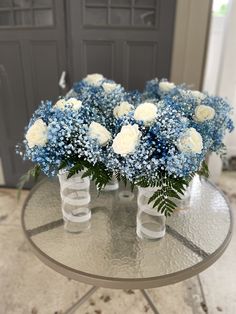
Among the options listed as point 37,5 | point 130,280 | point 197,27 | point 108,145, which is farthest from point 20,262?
point 197,27

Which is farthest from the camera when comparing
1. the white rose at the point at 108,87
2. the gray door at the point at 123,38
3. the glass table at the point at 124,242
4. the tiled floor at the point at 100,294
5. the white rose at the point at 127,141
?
the gray door at the point at 123,38

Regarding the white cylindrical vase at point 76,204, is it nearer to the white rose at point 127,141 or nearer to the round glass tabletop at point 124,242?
the round glass tabletop at point 124,242

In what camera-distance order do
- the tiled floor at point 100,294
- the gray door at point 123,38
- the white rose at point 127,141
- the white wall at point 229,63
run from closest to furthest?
the white rose at point 127,141 → the tiled floor at point 100,294 → the gray door at point 123,38 → the white wall at point 229,63

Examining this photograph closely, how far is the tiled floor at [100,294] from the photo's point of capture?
1.45 m

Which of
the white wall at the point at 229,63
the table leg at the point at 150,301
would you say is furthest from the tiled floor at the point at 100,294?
the white wall at the point at 229,63

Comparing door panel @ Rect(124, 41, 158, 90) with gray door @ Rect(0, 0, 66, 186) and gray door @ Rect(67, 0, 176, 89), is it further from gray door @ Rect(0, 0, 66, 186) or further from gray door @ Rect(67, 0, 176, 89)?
gray door @ Rect(0, 0, 66, 186)

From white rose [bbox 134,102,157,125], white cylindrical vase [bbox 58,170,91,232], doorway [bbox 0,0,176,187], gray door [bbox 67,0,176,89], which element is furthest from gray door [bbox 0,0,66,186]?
white rose [bbox 134,102,157,125]

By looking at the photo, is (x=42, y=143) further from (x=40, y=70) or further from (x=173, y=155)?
(x=40, y=70)

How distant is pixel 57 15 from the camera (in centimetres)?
184

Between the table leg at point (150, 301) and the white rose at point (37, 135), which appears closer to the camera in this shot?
the white rose at point (37, 135)

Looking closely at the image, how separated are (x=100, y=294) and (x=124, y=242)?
574 mm

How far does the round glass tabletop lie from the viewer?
99cm

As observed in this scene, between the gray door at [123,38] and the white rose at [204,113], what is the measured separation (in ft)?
2.86

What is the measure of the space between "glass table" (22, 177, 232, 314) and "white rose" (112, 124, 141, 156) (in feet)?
1.35
